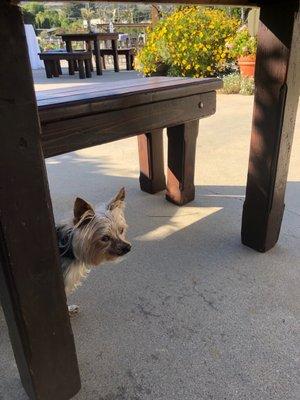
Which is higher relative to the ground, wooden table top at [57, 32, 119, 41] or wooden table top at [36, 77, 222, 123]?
wooden table top at [57, 32, 119, 41]

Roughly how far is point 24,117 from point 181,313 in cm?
136

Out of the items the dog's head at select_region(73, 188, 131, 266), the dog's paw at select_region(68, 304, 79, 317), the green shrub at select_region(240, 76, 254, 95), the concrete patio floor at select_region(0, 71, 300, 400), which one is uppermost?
the dog's head at select_region(73, 188, 131, 266)

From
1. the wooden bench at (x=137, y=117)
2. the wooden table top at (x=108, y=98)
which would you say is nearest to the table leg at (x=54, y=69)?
the wooden bench at (x=137, y=117)

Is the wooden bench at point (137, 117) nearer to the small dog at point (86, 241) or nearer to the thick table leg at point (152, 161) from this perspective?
the thick table leg at point (152, 161)

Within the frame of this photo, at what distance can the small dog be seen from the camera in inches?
72.7

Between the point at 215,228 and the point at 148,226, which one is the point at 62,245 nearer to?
the point at 148,226

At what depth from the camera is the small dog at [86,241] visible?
72.7 inches

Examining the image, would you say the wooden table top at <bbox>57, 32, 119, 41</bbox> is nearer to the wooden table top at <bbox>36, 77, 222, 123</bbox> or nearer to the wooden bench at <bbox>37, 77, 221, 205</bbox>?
the wooden bench at <bbox>37, 77, 221, 205</bbox>

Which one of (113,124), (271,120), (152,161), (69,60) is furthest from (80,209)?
(69,60)

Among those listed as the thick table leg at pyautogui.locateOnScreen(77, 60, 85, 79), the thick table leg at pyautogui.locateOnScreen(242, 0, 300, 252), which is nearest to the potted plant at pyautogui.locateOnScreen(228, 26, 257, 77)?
the thick table leg at pyautogui.locateOnScreen(77, 60, 85, 79)

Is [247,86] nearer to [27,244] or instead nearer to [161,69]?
[161,69]

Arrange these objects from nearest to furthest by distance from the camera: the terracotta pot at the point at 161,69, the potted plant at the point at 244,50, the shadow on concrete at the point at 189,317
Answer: the shadow on concrete at the point at 189,317 < the potted plant at the point at 244,50 < the terracotta pot at the point at 161,69

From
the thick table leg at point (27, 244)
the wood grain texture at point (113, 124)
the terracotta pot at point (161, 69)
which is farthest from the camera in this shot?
the terracotta pot at point (161, 69)

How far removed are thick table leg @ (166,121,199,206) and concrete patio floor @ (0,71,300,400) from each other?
0.39 ft
